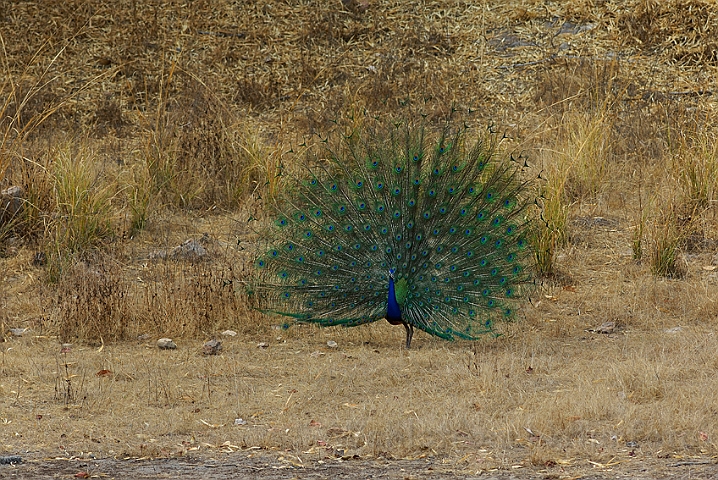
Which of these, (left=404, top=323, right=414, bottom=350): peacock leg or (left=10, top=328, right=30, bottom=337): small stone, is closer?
(left=404, top=323, right=414, bottom=350): peacock leg

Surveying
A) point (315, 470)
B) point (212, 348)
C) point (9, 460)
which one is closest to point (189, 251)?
point (212, 348)

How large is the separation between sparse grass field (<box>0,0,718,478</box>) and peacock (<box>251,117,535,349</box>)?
12.1 inches

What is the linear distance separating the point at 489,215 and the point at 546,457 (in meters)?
2.75

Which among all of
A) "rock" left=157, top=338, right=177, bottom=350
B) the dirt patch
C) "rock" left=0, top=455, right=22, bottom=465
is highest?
"rock" left=157, top=338, right=177, bottom=350

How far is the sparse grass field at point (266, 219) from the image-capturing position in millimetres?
6137

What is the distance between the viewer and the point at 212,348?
7.86m

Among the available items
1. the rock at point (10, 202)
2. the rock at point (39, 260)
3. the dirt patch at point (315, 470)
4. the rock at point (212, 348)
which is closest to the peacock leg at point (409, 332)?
the rock at point (212, 348)

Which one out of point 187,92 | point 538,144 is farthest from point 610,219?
point 187,92

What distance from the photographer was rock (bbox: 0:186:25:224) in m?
10.4

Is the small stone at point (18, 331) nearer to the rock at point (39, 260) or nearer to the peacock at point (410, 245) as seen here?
the rock at point (39, 260)

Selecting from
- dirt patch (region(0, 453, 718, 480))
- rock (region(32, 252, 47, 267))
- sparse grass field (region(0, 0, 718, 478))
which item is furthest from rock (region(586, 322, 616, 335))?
rock (region(32, 252, 47, 267))

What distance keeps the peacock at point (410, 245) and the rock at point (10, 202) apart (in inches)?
137

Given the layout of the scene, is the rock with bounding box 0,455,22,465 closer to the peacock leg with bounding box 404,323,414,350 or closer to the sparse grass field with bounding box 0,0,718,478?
the sparse grass field with bounding box 0,0,718,478

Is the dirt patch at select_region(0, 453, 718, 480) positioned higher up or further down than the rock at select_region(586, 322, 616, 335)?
further down
